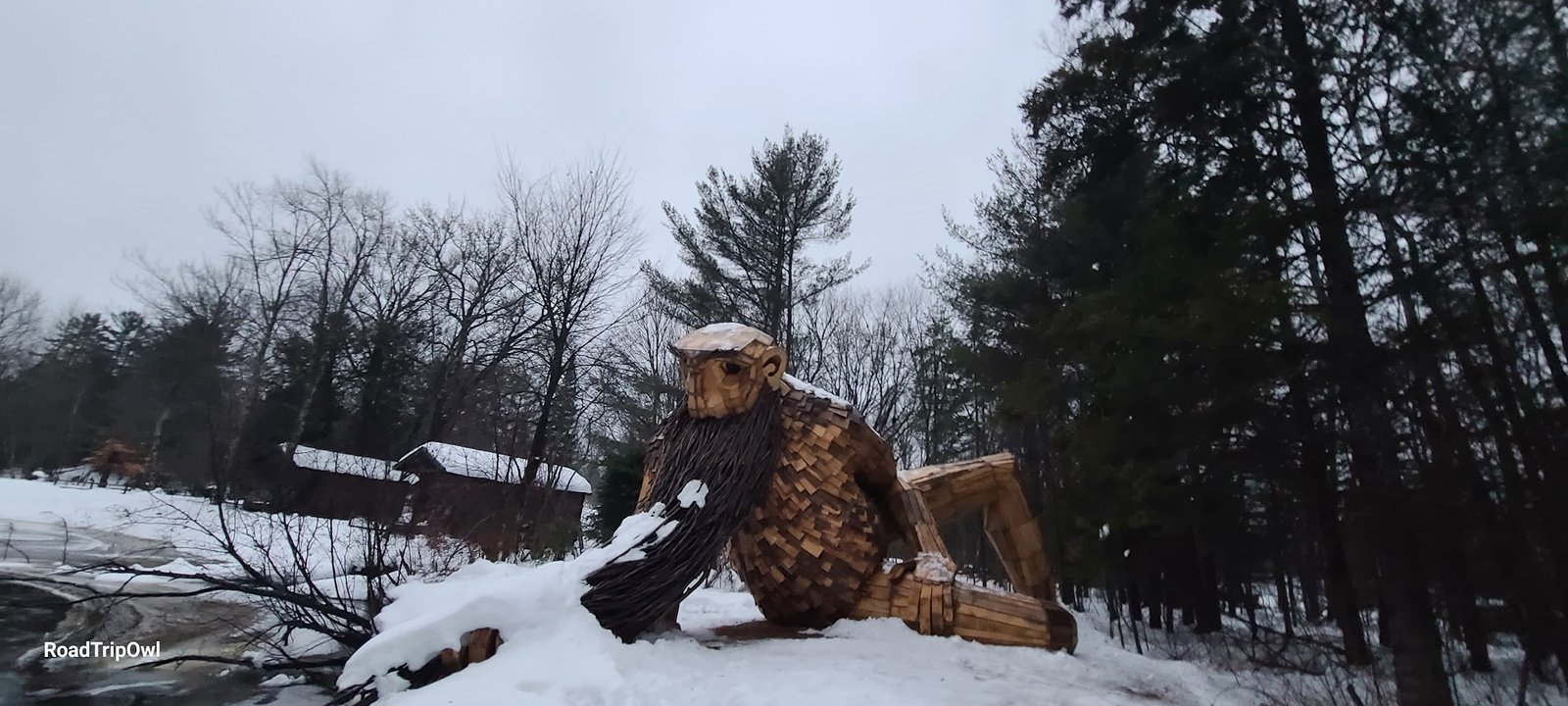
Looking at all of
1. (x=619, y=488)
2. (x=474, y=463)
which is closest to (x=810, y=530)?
(x=619, y=488)

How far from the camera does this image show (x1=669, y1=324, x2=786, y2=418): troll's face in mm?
4328

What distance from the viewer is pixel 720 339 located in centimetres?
439

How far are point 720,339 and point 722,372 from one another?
20cm

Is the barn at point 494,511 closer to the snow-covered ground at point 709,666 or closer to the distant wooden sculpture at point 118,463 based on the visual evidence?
the snow-covered ground at point 709,666

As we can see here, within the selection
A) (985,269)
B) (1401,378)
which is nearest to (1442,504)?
(1401,378)

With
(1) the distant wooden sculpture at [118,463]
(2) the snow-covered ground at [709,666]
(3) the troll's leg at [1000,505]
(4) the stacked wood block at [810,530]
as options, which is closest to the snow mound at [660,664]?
(2) the snow-covered ground at [709,666]

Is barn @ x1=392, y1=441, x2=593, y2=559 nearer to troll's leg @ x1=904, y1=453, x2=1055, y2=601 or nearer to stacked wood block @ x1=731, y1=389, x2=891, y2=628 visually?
stacked wood block @ x1=731, y1=389, x2=891, y2=628

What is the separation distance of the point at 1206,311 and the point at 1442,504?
5.51 ft

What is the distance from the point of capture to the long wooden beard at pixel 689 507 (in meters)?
3.51

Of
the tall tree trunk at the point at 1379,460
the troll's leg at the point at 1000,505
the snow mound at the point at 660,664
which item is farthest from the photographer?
the troll's leg at the point at 1000,505

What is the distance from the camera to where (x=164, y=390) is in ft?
72.2

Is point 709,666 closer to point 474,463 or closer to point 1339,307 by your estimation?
point 1339,307

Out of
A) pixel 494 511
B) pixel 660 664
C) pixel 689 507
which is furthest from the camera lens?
pixel 494 511

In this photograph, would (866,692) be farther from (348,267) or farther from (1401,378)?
(348,267)
